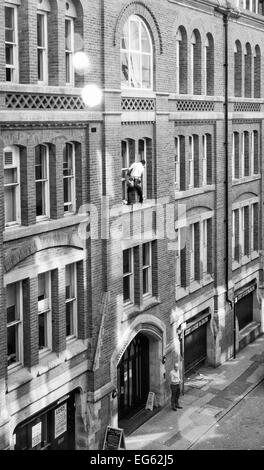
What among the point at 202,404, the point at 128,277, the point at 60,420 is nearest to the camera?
the point at 60,420

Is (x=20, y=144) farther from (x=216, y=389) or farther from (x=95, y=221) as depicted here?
(x=216, y=389)

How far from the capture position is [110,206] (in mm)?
21062

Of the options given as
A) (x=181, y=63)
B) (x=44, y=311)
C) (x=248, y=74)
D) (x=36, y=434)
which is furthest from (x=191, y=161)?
(x=36, y=434)

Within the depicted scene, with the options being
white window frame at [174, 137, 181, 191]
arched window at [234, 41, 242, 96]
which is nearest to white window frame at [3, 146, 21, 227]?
white window frame at [174, 137, 181, 191]

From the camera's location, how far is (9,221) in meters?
17.7

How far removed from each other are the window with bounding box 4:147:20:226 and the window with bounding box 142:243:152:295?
22.4ft

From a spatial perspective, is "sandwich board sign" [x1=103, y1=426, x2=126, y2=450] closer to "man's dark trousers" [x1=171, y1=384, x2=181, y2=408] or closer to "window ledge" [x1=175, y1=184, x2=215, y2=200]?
"man's dark trousers" [x1=171, y1=384, x2=181, y2=408]

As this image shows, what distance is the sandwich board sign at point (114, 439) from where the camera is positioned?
788 inches

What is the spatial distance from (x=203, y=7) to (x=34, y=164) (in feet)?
39.3

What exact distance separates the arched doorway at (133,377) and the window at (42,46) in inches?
392

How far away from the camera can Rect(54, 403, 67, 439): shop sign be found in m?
19.7

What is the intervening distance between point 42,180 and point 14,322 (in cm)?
391

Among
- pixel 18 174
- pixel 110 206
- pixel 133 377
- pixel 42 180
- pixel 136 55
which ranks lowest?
pixel 133 377

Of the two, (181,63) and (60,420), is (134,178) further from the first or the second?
(60,420)
